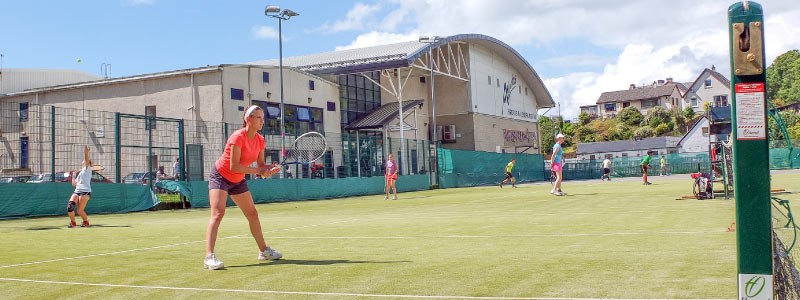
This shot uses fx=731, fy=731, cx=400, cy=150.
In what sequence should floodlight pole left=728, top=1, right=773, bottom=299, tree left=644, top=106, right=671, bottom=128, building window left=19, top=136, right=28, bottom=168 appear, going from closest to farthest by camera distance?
floodlight pole left=728, top=1, right=773, bottom=299, building window left=19, top=136, right=28, bottom=168, tree left=644, top=106, right=671, bottom=128

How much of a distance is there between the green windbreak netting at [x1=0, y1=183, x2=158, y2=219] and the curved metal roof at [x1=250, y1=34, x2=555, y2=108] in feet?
76.4

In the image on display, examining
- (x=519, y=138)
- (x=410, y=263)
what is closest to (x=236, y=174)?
(x=410, y=263)

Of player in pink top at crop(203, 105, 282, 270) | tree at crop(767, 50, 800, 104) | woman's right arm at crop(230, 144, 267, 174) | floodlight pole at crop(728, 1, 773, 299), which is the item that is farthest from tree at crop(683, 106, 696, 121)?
floodlight pole at crop(728, 1, 773, 299)

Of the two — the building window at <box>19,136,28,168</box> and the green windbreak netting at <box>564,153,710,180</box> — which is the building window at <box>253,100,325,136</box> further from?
the green windbreak netting at <box>564,153,710,180</box>

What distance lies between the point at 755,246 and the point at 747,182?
1.01ft

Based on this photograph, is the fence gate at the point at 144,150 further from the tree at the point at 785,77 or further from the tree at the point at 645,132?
the tree at the point at 785,77

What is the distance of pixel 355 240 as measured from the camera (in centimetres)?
996

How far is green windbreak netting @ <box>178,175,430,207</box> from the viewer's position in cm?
2470

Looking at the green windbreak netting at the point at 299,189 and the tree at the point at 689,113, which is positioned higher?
the tree at the point at 689,113

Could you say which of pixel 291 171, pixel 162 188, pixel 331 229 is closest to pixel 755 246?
pixel 331 229

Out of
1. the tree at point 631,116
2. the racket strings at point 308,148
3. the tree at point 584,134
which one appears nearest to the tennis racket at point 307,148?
the racket strings at point 308,148

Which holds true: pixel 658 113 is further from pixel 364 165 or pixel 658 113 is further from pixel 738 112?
pixel 738 112

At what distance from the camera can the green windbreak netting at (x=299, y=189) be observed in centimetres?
2470

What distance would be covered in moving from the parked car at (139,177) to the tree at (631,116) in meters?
93.0
